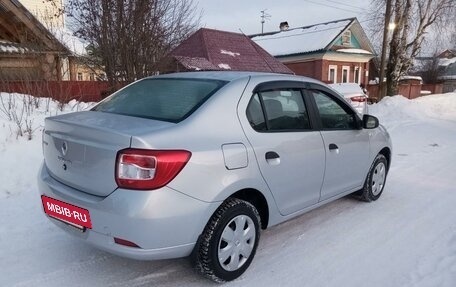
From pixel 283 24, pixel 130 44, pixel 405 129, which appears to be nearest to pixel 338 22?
pixel 283 24

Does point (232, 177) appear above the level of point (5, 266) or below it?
above

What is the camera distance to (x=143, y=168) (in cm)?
262

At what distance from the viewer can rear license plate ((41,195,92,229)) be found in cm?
283

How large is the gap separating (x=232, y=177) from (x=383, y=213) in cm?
253

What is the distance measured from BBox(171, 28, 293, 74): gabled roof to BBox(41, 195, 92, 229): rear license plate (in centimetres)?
1494

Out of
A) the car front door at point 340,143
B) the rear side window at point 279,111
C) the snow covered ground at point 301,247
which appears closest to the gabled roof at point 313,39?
the snow covered ground at point 301,247

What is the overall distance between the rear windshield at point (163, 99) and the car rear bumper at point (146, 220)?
64 cm

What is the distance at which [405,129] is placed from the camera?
37.4ft

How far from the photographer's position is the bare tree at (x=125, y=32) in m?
8.59

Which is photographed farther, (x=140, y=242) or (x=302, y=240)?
(x=302, y=240)

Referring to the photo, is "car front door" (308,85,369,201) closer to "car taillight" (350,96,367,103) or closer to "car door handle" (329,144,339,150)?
"car door handle" (329,144,339,150)

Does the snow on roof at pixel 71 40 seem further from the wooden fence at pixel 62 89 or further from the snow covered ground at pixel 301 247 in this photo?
the snow covered ground at pixel 301 247

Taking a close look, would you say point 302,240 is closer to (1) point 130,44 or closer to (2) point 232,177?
(2) point 232,177

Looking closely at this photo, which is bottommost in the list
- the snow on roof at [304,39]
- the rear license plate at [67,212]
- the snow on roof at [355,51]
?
the rear license plate at [67,212]
